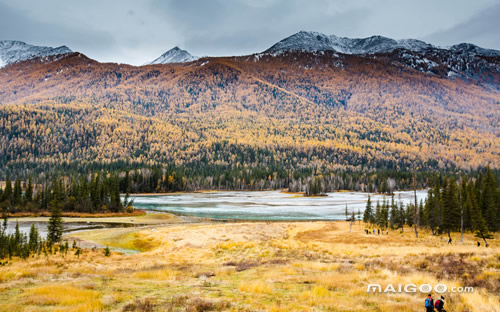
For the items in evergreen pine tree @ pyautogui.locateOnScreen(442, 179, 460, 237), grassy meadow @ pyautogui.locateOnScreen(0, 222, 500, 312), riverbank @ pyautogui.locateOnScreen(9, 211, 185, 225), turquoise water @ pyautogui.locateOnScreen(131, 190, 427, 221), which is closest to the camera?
grassy meadow @ pyautogui.locateOnScreen(0, 222, 500, 312)

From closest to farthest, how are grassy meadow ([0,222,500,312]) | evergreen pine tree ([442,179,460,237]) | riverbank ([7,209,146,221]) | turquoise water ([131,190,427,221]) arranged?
1. grassy meadow ([0,222,500,312])
2. evergreen pine tree ([442,179,460,237])
3. riverbank ([7,209,146,221])
4. turquoise water ([131,190,427,221])

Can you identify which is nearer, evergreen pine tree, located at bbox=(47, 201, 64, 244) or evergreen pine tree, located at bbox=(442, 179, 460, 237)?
evergreen pine tree, located at bbox=(47, 201, 64, 244)

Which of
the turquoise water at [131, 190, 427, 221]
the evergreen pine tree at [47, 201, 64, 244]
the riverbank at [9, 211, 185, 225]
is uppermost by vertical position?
the evergreen pine tree at [47, 201, 64, 244]

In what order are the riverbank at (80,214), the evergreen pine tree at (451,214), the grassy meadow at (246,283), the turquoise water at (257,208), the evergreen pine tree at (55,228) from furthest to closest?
the turquoise water at (257,208) → the riverbank at (80,214) → the evergreen pine tree at (451,214) → the evergreen pine tree at (55,228) → the grassy meadow at (246,283)

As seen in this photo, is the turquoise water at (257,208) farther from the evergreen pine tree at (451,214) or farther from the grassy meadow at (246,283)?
the grassy meadow at (246,283)

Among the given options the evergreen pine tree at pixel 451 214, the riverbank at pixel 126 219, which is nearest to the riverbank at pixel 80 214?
the riverbank at pixel 126 219

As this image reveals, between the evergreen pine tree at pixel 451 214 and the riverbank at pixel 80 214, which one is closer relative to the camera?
the evergreen pine tree at pixel 451 214

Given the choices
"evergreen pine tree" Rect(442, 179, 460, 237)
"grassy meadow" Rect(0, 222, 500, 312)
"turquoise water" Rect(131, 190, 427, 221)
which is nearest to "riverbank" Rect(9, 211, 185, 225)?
"turquoise water" Rect(131, 190, 427, 221)

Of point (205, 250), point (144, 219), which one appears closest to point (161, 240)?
point (205, 250)

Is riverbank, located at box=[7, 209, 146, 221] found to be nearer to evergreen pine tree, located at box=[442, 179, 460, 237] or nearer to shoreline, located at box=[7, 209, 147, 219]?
shoreline, located at box=[7, 209, 147, 219]

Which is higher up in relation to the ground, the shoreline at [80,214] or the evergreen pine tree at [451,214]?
the evergreen pine tree at [451,214]

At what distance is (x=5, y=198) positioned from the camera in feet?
248

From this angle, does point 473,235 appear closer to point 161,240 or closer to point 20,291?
point 161,240

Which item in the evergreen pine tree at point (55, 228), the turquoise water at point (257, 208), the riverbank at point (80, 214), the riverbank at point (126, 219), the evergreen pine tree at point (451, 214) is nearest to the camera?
the evergreen pine tree at point (55, 228)
